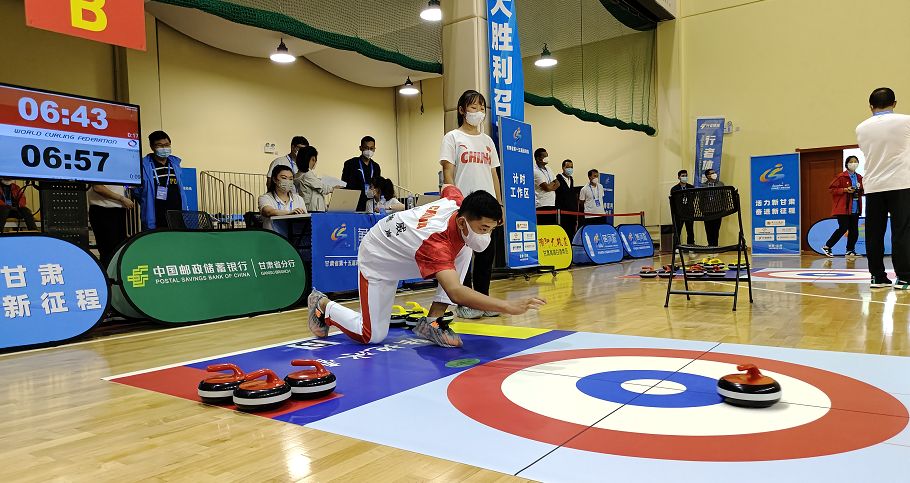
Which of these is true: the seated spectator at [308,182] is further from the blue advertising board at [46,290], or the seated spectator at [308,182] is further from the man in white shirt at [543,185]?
the man in white shirt at [543,185]

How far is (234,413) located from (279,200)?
4.01 metres

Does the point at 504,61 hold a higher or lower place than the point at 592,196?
higher

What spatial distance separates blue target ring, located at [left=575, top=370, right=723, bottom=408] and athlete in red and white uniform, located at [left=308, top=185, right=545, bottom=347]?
1.80 feet

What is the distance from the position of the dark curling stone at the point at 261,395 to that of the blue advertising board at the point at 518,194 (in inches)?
189

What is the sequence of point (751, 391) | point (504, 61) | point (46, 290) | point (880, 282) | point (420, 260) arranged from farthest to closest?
point (504, 61) → point (880, 282) → point (46, 290) → point (420, 260) → point (751, 391)

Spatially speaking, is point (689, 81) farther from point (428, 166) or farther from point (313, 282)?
point (313, 282)

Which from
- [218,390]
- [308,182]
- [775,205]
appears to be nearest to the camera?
[218,390]

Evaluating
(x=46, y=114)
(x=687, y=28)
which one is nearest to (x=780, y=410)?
(x=46, y=114)

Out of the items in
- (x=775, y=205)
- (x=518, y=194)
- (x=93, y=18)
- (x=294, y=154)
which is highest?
(x=93, y=18)

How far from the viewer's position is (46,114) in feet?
13.0

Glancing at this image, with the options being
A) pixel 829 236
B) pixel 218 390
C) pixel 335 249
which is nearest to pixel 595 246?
pixel 829 236

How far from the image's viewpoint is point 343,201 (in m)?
5.97

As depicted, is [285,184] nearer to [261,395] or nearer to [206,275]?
[206,275]

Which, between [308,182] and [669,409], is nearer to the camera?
[669,409]
